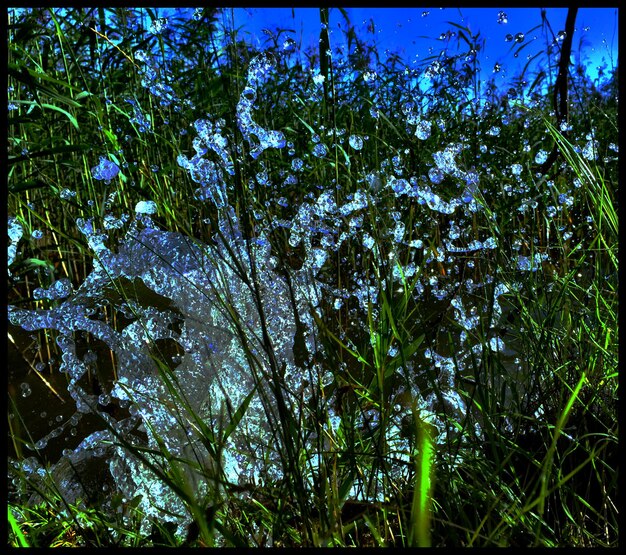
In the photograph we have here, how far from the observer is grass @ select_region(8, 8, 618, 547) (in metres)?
0.97

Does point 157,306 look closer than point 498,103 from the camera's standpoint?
Yes

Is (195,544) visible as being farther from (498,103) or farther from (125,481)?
(498,103)

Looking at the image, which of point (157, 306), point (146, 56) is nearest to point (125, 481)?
point (157, 306)

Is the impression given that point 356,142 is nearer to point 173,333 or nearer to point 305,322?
point 305,322

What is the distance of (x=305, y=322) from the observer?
197 centimetres

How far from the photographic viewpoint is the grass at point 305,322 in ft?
3.18

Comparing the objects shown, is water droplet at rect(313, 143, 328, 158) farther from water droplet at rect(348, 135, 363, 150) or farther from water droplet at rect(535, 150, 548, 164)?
water droplet at rect(535, 150, 548, 164)

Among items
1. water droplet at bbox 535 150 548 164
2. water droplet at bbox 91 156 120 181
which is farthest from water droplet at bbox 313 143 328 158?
water droplet at bbox 535 150 548 164

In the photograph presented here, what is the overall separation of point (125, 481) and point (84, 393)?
0.54 m

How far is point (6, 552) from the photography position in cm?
67

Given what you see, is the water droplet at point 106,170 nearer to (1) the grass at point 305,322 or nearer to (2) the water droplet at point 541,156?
(1) the grass at point 305,322

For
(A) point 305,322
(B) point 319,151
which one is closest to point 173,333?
(A) point 305,322

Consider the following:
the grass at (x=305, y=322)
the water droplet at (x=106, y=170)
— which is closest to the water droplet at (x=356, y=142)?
the grass at (x=305, y=322)

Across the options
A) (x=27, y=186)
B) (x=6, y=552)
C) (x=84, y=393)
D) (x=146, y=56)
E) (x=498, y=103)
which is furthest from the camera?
(x=498, y=103)
